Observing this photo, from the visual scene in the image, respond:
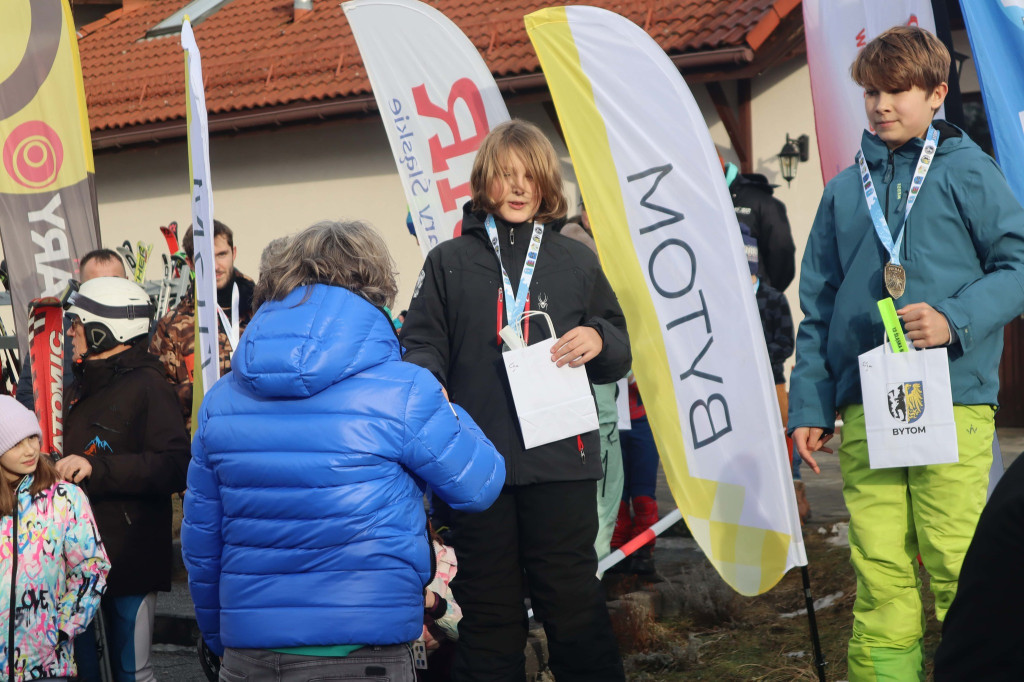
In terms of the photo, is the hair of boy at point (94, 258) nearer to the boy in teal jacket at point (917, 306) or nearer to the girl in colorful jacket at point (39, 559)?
the girl in colorful jacket at point (39, 559)

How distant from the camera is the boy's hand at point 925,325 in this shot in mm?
3104

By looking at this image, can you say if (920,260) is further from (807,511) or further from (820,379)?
(807,511)

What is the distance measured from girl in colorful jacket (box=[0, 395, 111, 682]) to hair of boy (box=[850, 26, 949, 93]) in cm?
292

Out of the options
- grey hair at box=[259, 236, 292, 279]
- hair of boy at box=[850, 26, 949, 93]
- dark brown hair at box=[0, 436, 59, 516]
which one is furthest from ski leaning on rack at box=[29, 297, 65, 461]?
hair of boy at box=[850, 26, 949, 93]

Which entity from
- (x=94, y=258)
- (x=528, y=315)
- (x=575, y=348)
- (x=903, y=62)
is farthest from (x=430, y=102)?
(x=903, y=62)

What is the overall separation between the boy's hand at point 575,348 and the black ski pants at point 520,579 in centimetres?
40

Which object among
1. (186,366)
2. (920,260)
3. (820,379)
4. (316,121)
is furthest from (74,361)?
(316,121)

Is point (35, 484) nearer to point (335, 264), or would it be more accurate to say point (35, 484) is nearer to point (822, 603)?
point (335, 264)

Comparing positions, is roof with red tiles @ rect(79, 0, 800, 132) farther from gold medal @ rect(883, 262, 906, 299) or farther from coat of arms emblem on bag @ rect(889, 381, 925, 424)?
coat of arms emblem on bag @ rect(889, 381, 925, 424)

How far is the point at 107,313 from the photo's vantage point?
422 centimetres

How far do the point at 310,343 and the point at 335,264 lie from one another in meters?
0.29

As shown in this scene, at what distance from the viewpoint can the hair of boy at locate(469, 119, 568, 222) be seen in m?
3.66

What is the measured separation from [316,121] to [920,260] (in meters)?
10.4

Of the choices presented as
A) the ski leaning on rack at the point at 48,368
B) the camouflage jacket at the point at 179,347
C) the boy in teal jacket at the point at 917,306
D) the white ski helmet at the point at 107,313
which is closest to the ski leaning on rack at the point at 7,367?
the camouflage jacket at the point at 179,347
